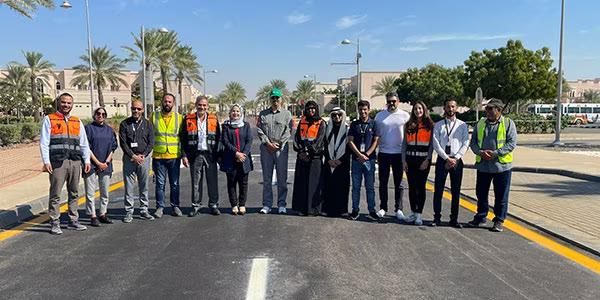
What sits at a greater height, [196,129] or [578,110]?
[578,110]

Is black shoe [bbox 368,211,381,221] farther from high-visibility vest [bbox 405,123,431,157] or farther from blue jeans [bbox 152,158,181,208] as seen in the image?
blue jeans [bbox 152,158,181,208]

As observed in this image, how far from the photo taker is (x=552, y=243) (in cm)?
543

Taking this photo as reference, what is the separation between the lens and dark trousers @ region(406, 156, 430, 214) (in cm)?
631

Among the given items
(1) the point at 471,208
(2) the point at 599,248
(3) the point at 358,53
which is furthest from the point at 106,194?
(3) the point at 358,53

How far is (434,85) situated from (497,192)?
53054mm

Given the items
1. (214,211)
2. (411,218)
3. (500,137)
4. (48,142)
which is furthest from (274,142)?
(500,137)

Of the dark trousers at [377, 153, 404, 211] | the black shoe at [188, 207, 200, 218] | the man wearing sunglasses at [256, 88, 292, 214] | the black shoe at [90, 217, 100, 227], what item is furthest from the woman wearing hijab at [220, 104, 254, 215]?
the dark trousers at [377, 153, 404, 211]

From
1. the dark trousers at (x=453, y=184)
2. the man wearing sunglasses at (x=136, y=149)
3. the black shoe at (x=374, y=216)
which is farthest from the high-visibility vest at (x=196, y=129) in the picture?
the dark trousers at (x=453, y=184)

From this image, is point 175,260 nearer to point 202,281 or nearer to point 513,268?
point 202,281

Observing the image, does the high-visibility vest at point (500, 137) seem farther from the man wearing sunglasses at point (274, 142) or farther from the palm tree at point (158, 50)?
the palm tree at point (158, 50)

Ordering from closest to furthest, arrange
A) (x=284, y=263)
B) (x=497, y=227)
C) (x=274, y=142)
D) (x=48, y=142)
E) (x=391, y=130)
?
(x=284, y=263)
(x=48, y=142)
(x=497, y=227)
(x=391, y=130)
(x=274, y=142)

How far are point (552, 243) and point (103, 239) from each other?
5.37 metres

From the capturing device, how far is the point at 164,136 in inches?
266

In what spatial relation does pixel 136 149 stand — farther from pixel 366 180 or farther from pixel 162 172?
pixel 366 180
